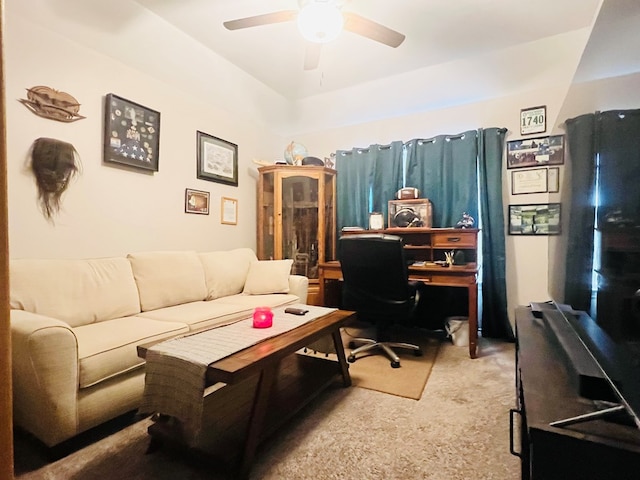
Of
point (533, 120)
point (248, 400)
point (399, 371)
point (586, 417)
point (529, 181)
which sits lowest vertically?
point (399, 371)

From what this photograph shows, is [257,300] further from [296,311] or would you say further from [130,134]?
[130,134]

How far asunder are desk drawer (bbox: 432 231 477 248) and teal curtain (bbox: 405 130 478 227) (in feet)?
0.87

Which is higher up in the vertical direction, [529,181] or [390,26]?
[390,26]

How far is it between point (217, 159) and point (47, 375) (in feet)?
7.86

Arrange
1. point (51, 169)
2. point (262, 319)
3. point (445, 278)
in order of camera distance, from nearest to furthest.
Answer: point (262, 319) < point (51, 169) < point (445, 278)

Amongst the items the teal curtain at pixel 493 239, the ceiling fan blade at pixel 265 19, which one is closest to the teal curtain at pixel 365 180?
the teal curtain at pixel 493 239

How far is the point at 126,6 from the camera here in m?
2.34

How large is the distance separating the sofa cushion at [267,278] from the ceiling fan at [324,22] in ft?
6.05

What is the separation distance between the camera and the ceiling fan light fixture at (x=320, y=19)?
1.82 m

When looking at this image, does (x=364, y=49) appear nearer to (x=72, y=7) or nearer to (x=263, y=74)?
(x=263, y=74)

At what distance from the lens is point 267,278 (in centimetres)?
304

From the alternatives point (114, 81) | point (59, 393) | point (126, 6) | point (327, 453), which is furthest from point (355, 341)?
point (126, 6)

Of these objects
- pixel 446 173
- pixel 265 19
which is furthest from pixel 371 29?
pixel 446 173

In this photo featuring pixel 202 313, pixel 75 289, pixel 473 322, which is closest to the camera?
pixel 75 289
